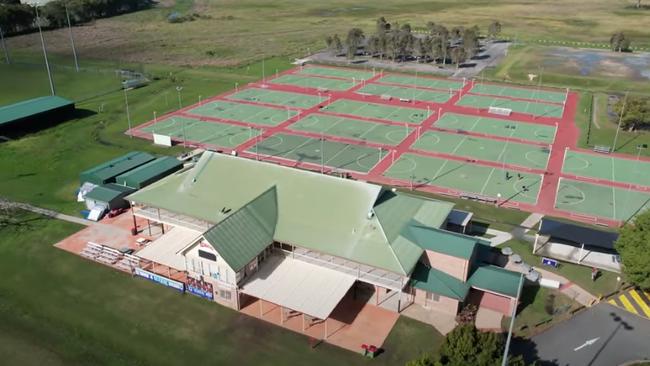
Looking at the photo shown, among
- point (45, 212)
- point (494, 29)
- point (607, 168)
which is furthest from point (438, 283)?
point (494, 29)

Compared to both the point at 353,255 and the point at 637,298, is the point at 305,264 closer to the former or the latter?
the point at 353,255

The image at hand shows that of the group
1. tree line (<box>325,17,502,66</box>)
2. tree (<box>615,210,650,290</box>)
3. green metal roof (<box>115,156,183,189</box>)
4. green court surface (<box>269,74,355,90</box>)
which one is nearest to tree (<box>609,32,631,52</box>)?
tree line (<box>325,17,502,66</box>)

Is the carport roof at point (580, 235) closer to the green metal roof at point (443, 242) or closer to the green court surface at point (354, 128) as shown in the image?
the green metal roof at point (443, 242)

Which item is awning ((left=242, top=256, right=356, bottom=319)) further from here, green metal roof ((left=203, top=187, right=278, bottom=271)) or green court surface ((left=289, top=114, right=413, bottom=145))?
green court surface ((left=289, top=114, right=413, bottom=145))

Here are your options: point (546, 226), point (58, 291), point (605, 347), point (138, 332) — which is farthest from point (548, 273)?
point (58, 291)

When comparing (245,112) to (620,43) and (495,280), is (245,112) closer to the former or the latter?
(495,280)
